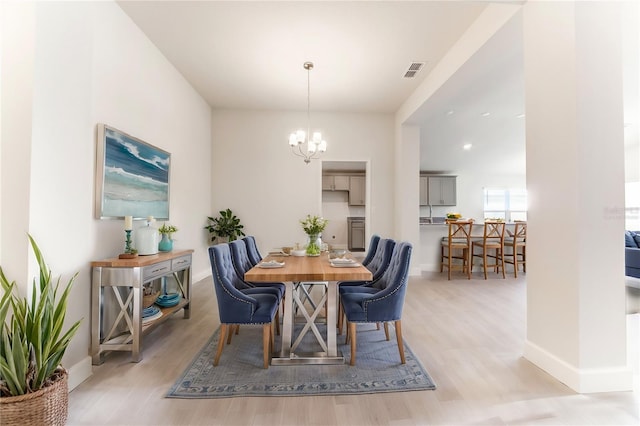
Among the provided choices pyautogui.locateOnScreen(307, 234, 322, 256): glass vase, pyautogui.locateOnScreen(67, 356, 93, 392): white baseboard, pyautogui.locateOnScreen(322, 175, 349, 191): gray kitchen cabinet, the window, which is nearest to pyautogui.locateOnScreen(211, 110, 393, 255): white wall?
pyautogui.locateOnScreen(307, 234, 322, 256): glass vase

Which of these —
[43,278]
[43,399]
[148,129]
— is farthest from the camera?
[148,129]

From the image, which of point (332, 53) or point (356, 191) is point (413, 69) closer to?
point (332, 53)

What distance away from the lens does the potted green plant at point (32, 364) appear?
1360 mm

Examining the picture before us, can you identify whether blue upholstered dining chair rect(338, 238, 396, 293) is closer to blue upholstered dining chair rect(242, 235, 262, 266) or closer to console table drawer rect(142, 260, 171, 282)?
blue upholstered dining chair rect(242, 235, 262, 266)

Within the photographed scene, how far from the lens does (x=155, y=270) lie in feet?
8.14

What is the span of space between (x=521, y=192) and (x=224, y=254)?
9.43m

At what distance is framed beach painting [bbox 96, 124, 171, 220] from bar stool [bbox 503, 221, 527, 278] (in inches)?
222

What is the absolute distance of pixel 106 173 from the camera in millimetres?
2461

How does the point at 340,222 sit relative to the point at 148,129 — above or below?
below

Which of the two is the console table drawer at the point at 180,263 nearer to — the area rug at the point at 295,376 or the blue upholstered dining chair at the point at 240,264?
the blue upholstered dining chair at the point at 240,264

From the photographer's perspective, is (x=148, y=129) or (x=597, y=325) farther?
(x=148, y=129)

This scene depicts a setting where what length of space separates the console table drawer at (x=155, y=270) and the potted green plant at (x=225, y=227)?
2.43m

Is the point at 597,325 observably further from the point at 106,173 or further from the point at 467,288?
the point at 106,173

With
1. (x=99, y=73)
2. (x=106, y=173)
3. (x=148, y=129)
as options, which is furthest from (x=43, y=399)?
(x=148, y=129)
